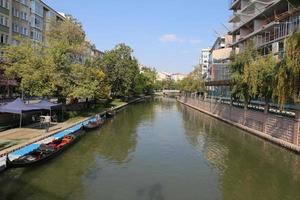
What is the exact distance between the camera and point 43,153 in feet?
80.4

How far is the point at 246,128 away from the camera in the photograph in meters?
44.5

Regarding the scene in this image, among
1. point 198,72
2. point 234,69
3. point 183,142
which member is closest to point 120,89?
point 198,72

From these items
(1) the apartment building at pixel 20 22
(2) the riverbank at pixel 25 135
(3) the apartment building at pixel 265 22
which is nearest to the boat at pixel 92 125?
(2) the riverbank at pixel 25 135

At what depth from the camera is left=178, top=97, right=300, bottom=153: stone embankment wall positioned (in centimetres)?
3151

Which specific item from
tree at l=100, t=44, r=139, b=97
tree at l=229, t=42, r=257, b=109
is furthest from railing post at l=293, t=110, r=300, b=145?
tree at l=100, t=44, r=139, b=97

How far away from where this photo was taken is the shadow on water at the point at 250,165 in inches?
835

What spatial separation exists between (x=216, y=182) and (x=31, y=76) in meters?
26.2

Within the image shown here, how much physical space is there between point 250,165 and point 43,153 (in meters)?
14.9

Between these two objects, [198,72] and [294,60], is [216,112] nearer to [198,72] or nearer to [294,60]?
[294,60]

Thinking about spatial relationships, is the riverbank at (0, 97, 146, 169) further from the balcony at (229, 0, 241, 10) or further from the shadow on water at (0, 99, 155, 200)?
the balcony at (229, 0, 241, 10)

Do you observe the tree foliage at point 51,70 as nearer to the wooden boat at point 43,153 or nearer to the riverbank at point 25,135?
the riverbank at point 25,135

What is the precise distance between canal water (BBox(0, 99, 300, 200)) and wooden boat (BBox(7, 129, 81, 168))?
1.52 ft

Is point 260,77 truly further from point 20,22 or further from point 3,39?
point 20,22

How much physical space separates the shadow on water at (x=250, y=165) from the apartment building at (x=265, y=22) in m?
17.3
